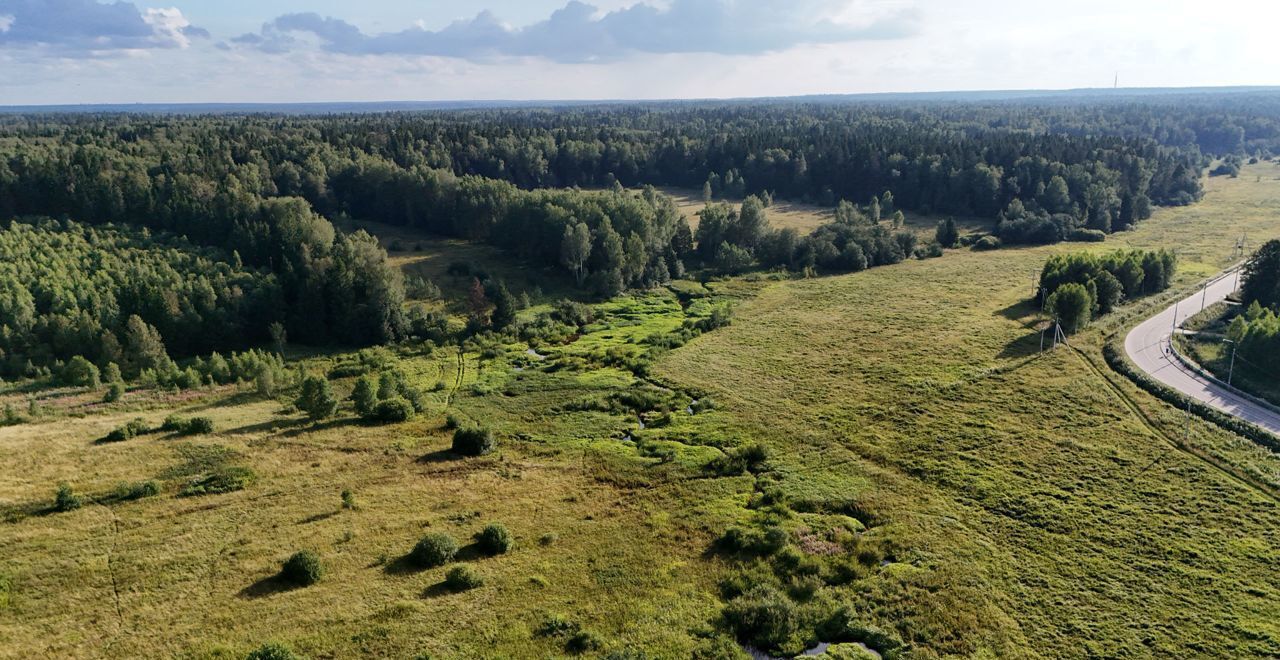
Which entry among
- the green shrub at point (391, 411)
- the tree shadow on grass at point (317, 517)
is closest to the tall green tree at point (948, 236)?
the green shrub at point (391, 411)

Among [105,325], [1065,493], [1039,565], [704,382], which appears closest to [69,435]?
[105,325]

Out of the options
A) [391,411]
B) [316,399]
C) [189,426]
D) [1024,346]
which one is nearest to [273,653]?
[391,411]

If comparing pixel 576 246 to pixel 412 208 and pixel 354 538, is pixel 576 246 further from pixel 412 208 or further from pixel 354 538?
pixel 354 538

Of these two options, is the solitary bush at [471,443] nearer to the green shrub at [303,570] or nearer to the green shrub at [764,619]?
the green shrub at [303,570]

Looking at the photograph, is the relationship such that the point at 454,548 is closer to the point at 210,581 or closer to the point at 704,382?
the point at 210,581

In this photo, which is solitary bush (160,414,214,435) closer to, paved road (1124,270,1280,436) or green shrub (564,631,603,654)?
green shrub (564,631,603,654)

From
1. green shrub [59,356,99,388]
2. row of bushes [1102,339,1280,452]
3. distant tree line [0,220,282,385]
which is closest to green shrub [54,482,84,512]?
green shrub [59,356,99,388]
